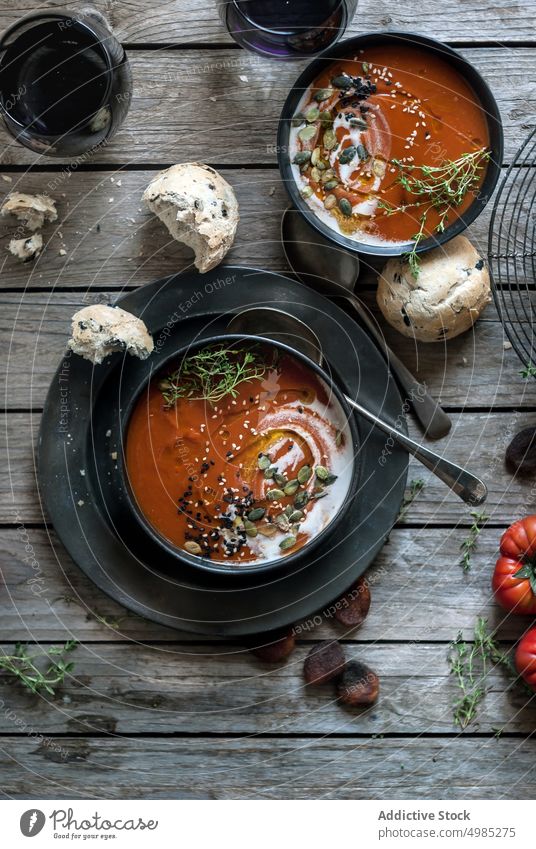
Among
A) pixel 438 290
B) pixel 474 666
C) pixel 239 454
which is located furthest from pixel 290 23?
pixel 474 666

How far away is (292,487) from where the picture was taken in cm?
165

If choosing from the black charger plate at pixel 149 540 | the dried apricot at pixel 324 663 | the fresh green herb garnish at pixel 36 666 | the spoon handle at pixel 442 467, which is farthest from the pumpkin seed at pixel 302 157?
the fresh green herb garnish at pixel 36 666

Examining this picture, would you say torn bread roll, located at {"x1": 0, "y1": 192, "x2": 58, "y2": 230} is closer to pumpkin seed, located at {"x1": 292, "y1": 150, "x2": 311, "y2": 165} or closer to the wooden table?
the wooden table

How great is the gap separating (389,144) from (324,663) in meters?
1.08

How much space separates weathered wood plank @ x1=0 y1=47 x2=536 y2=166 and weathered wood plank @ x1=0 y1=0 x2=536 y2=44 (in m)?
0.04

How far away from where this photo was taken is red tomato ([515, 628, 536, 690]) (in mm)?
1716

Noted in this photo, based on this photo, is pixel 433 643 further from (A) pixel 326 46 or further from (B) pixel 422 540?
(A) pixel 326 46

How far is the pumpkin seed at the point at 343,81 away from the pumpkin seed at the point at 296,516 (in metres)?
0.85

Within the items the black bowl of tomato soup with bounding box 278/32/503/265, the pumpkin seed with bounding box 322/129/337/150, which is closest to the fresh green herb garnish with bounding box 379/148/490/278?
the black bowl of tomato soup with bounding box 278/32/503/265

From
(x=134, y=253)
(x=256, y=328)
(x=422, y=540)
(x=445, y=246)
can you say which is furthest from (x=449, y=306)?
(x=134, y=253)

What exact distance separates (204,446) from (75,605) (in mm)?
502

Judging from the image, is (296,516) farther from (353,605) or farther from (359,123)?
(359,123)

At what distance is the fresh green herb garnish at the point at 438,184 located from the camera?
164cm

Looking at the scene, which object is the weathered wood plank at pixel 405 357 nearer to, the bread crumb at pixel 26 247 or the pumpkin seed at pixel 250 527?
the bread crumb at pixel 26 247
